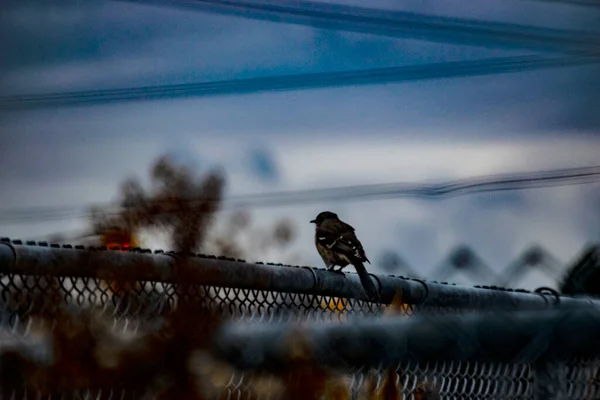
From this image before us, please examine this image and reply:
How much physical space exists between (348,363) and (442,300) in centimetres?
A: 339

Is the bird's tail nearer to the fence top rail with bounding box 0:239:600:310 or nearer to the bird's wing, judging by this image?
the fence top rail with bounding box 0:239:600:310

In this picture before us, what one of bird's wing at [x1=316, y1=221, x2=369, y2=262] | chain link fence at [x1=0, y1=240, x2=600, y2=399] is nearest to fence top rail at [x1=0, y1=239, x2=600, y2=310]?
chain link fence at [x1=0, y1=240, x2=600, y2=399]

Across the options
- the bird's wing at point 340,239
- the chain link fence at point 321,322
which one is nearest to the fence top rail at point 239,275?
the chain link fence at point 321,322

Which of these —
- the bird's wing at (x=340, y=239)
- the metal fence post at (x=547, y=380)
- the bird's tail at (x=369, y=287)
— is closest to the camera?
the metal fence post at (x=547, y=380)

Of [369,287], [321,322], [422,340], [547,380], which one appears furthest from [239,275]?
[422,340]

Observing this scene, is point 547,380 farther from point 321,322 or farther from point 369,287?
point 369,287

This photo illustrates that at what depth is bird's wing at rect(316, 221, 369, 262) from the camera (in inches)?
400

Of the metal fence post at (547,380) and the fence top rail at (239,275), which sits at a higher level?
the fence top rail at (239,275)

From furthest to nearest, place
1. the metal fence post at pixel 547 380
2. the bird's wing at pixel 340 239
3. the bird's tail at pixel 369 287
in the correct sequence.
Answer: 1. the bird's wing at pixel 340 239
2. the bird's tail at pixel 369 287
3. the metal fence post at pixel 547 380

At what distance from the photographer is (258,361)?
236cm

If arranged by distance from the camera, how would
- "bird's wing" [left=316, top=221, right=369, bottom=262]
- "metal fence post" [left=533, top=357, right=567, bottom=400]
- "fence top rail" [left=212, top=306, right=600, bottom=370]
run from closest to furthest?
"fence top rail" [left=212, top=306, right=600, bottom=370]
"metal fence post" [left=533, top=357, right=567, bottom=400]
"bird's wing" [left=316, top=221, right=369, bottom=262]

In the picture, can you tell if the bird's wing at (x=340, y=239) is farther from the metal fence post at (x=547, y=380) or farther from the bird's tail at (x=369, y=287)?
the metal fence post at (x=547, y=380)

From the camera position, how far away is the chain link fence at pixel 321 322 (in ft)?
7.29

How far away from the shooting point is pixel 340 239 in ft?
35.4
